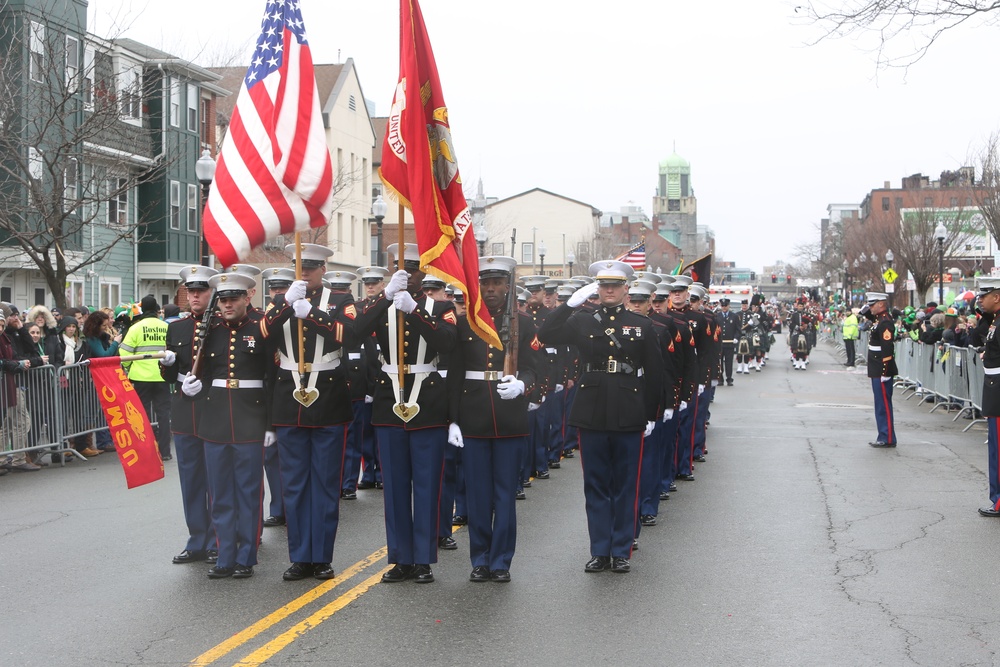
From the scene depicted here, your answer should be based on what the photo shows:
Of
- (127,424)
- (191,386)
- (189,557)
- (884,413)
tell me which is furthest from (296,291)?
(884,413)

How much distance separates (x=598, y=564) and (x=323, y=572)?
194cm

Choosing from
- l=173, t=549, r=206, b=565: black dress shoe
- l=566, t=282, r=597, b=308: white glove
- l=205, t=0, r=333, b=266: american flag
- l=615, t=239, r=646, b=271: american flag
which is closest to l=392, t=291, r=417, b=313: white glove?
l=205, t=0, r=333, b=266: american flag

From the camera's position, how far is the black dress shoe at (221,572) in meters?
8.12

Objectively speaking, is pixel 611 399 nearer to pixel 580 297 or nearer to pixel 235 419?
pixel 580 297

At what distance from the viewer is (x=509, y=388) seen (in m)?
7.88

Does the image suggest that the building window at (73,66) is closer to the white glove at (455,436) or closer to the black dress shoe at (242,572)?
the black dress shoe at (242,572)

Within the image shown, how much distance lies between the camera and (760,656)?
20.5 ft

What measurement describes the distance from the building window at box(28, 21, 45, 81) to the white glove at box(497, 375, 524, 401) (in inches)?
621

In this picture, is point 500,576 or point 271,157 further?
point 271,157

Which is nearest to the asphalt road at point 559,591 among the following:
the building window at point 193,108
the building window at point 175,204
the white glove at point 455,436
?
the white glove at point 455,436

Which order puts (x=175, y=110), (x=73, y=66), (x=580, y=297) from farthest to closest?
1. (x=175, y=110)
2. (x=73, y=66)
3. (x=580, y=297)

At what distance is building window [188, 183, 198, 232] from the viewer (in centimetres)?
4100

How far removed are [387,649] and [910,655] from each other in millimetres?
2814

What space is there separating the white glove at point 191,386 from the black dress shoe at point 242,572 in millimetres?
1257
